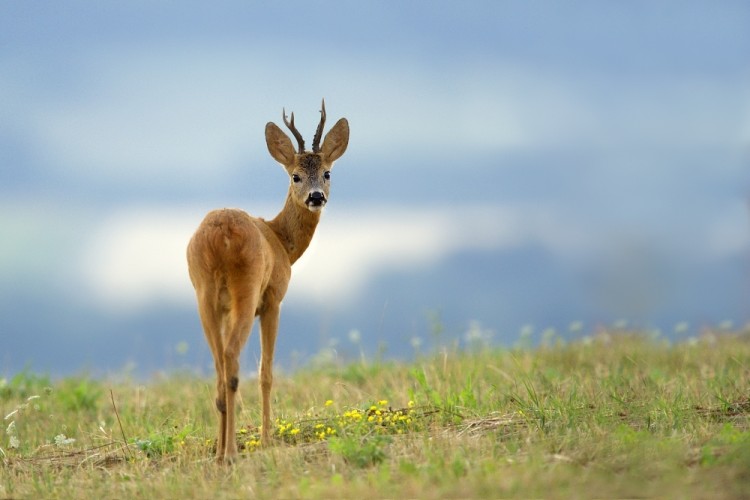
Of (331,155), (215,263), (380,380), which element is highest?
(331,155)

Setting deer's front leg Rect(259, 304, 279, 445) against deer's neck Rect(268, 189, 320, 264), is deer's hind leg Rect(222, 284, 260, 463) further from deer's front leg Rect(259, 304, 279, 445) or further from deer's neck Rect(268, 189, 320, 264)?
deer's neck Rect(268, 189, 320, 264)

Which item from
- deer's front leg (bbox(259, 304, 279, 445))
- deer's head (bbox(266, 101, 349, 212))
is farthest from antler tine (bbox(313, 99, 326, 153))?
deer's front leg (bbox(259, 304, 279, 445))

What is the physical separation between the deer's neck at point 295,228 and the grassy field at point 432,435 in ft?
4.59

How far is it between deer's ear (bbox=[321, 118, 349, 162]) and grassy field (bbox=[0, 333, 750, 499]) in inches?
92.4

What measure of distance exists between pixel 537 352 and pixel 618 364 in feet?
4.49

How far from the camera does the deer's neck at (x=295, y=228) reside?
8750mm

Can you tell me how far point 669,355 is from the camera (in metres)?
11.9

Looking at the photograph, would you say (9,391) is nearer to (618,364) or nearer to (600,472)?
(618,364)

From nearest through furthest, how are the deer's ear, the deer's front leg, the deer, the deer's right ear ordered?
1. the deer
2. the deer's front leg
3. the deer's right ear
4. the deer's ear

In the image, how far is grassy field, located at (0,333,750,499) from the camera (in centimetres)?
576

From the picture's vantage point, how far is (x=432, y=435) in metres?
7.27

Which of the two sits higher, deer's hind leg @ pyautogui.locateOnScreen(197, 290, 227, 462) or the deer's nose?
the deer's nose

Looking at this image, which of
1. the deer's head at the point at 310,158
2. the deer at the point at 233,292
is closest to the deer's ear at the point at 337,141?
the deer's head at the point at 310,158

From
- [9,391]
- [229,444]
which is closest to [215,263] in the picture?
[229,444]
